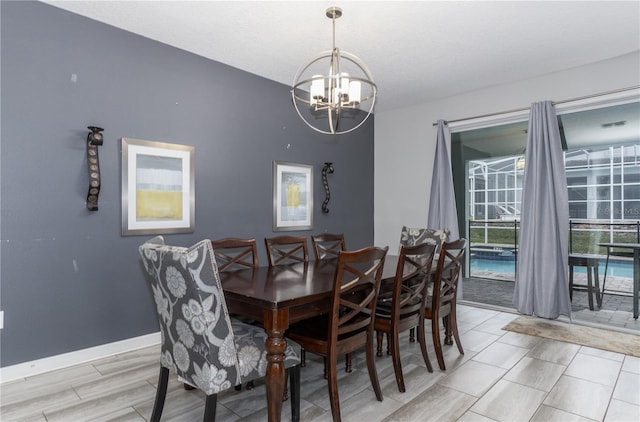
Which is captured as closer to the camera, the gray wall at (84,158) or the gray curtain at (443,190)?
the gray wall at (84,158)

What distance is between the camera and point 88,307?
2883 millimetres

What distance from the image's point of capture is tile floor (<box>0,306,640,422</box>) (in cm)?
211

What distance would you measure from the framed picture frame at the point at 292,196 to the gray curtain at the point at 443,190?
5.43 ft

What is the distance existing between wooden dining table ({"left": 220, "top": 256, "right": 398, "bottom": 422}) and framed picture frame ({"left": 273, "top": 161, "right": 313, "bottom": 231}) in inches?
73.3

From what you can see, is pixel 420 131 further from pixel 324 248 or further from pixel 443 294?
pixel 443 294

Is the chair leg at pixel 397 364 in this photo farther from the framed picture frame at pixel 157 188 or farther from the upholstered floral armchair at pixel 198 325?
the framed picture frame at pixel 157 188

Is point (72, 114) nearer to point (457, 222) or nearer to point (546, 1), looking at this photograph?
point (546, 1)

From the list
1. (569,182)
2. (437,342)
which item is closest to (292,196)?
(437,342)

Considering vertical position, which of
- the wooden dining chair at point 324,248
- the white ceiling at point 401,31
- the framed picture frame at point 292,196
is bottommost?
the wooden dining chair at point 324,248

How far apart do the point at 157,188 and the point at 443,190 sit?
11.3 feet

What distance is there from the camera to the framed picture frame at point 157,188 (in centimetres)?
306

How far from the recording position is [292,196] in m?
4.41

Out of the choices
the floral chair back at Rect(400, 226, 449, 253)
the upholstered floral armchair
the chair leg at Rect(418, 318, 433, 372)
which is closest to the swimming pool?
the floral chair back at Rect(400, 226, 449, 253)

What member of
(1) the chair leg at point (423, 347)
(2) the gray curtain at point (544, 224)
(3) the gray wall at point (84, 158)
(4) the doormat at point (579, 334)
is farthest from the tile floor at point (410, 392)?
(2) the gray curtain at point (544, 224)
